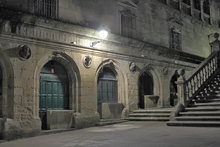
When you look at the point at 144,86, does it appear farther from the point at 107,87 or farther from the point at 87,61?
the point at 87,61

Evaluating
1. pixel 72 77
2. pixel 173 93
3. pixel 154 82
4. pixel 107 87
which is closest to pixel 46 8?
pixel 72 77

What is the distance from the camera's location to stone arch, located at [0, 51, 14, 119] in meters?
9.95

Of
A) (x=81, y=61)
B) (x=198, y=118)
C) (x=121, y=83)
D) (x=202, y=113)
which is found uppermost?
(x=81, y=61)

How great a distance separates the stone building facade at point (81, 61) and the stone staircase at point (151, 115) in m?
0.46

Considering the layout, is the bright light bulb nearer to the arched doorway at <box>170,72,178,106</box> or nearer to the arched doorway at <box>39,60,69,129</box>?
the arched doorway at <box>39,60,69,129</box>

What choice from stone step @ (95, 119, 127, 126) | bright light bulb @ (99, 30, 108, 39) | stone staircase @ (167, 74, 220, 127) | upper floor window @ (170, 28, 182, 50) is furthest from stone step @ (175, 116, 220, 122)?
upper floor window @ (170, 28, 182, 50)

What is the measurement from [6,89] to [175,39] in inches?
481

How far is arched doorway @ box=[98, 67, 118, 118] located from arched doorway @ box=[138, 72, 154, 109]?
2171 millimetres

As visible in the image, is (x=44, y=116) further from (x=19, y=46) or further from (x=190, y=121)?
(x=190, y=121)

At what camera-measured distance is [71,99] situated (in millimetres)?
12289

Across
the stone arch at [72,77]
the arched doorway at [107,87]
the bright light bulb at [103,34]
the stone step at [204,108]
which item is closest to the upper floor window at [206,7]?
the arched doorway at [107,87]

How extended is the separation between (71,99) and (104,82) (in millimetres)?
2372

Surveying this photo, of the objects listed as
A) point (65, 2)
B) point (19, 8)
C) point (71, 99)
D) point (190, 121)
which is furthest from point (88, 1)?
point (190, 121)

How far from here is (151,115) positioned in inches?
518
